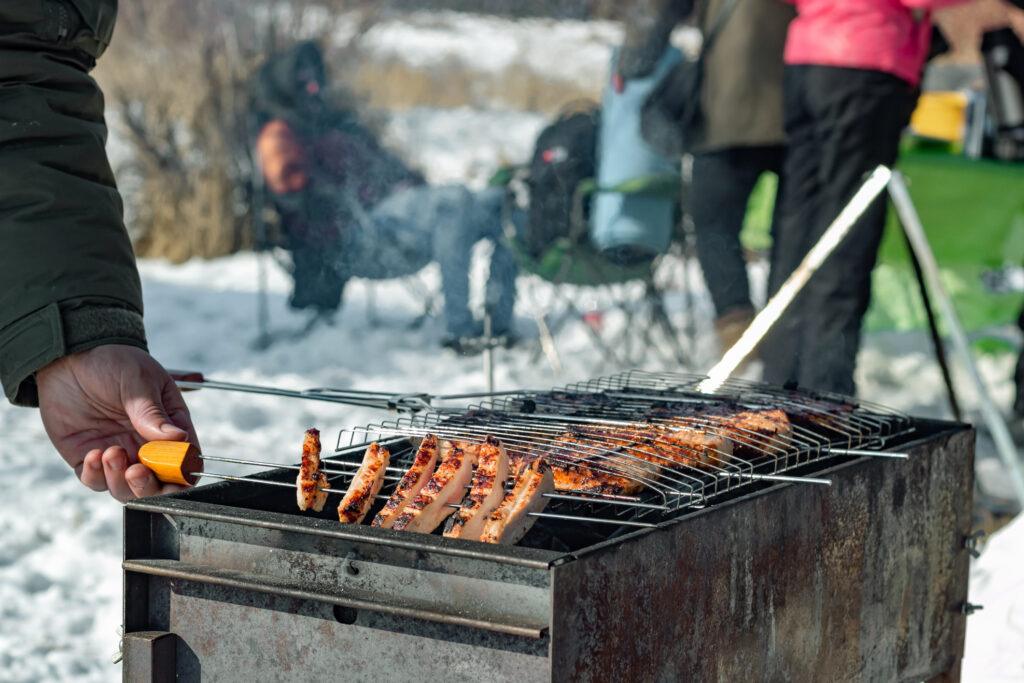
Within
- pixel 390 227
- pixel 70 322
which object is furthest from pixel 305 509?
pixel 390 227

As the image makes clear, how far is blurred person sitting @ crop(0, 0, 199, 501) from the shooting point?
6.81 feet

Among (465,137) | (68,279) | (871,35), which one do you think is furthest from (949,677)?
(465,137)

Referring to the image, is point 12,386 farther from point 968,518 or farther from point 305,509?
point 968,518

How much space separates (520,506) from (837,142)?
3258mm

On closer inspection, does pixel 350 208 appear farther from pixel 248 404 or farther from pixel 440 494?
pixel 440 494

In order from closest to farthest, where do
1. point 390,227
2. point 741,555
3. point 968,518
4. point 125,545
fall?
point 125,545 → point 741,555 → point 968,518 → point 390,227

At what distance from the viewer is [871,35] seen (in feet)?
15.1

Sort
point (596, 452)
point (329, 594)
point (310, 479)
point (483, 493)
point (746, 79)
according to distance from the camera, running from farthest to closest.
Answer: point (746, 79) < point (596, 452) < point (310, 479) < point (483, 493) < point (329, 594)

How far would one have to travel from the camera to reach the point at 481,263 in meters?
10.5

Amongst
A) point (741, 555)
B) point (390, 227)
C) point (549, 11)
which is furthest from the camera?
point (549, 11)

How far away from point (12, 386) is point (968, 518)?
82.9 inches

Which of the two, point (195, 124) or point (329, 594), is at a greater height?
point (195, 124)

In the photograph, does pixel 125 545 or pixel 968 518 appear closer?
pixel 125 545

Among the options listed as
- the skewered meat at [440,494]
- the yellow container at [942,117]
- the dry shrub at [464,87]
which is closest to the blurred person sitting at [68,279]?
the skewered meat at [440,494]
